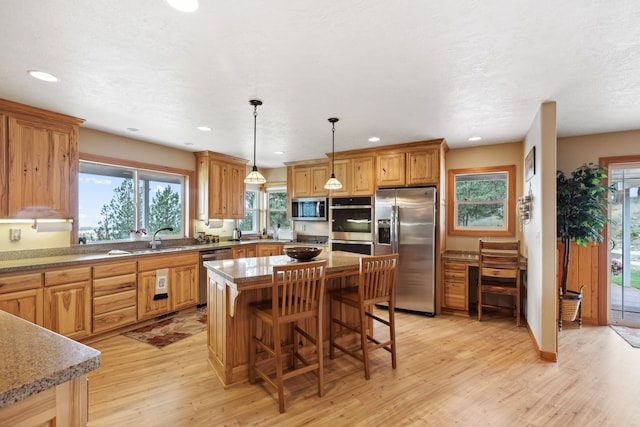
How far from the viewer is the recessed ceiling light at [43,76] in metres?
2.45

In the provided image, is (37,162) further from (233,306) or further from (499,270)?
(499,270)

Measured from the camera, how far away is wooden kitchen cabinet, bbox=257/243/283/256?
5590mm

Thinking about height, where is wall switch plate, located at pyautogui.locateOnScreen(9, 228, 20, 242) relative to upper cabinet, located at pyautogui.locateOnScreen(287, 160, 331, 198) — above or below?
below

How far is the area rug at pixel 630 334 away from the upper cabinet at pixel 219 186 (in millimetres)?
5578

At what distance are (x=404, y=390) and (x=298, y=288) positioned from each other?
1.19 meters

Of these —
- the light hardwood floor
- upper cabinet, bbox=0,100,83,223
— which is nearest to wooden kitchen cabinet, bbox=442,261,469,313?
the light hardwood floor

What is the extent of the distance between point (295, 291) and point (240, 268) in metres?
0.60

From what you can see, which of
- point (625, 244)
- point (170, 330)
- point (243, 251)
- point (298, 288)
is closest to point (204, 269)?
point (243, 251)

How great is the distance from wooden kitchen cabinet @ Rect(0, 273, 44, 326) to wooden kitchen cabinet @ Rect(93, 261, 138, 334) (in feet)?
1.61

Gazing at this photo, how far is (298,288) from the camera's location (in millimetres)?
2365

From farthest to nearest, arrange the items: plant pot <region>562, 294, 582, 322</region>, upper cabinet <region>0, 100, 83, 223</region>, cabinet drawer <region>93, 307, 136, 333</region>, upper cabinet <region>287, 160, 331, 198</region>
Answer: upper cabinet <region>287, 160, 331, 198</region>
plant pot <region>562, 294, 582, 322</region>
cabinet drawer <region>93, 307, 136, 333</region>
upper cabinet <region>0, 100, 83, 223</region>

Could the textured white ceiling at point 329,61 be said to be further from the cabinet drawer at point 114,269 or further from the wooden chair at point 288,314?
the cabinet drawer at point 114,269

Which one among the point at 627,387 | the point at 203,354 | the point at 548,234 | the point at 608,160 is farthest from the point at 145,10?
the point at 608,160

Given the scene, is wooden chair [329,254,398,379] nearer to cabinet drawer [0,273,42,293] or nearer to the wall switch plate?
cabinet drawer [0,273,42,293]
